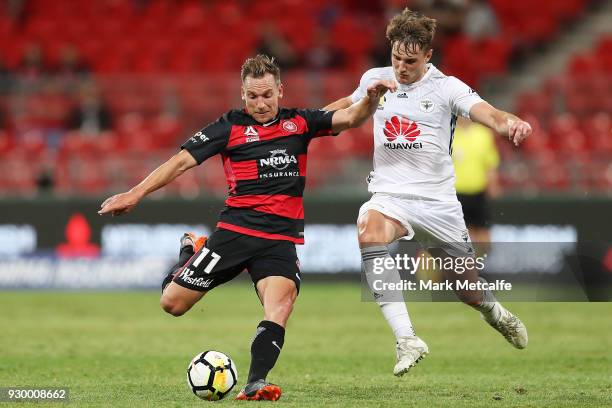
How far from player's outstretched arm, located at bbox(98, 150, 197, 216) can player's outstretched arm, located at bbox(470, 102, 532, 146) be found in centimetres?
209

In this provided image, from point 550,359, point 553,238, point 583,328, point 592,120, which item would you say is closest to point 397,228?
point 550,359

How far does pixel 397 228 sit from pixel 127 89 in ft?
37.0

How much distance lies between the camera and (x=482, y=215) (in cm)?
1557

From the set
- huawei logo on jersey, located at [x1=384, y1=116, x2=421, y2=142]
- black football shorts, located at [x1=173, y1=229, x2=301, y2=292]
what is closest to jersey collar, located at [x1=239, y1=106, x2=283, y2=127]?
black football shorts, located at [x1=173, y1=229, x2=301, y2=292]

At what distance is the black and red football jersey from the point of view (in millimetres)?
8133

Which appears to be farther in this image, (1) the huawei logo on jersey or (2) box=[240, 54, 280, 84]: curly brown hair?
(1) the huawei logo on jersey

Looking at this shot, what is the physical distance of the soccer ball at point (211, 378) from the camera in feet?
25.1

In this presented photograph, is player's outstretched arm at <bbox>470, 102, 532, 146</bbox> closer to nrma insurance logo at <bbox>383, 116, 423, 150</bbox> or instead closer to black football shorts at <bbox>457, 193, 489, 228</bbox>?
nrma insurance logo at <bbox>383, 116, 423, 150</bbox>

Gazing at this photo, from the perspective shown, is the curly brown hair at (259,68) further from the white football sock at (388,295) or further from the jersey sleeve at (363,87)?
the white football sock at (388,295)

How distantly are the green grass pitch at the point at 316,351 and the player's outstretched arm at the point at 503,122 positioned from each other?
1.81 m

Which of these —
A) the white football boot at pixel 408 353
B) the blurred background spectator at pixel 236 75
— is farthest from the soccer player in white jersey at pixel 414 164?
the blurred background spectator at pixel 236 75

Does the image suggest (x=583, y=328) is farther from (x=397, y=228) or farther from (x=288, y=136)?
(x=288, y=136)

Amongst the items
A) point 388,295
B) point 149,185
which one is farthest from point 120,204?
point 388,295

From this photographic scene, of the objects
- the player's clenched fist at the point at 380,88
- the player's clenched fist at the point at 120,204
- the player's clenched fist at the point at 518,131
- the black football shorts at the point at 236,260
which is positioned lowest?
the black football shorts at the point at 236,260
